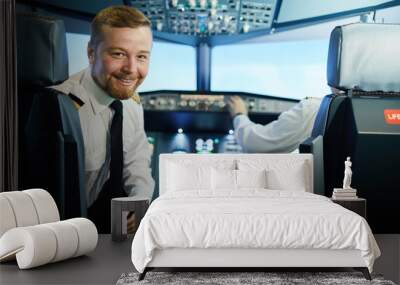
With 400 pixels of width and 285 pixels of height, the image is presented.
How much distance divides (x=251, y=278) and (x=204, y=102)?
2.72m

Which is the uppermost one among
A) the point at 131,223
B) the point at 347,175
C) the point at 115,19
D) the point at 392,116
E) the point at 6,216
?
the point at 115,19

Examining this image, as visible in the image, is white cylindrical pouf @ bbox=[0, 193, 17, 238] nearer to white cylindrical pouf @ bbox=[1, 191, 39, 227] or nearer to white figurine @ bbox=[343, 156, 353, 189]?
white cylindrical pouf @ bbox=[1, 191, 39, 227]

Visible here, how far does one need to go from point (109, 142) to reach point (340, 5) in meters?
2.90

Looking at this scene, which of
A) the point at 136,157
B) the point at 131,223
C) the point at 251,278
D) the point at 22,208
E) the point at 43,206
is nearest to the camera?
the point at 251,278

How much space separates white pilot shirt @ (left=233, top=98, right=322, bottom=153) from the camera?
667cm

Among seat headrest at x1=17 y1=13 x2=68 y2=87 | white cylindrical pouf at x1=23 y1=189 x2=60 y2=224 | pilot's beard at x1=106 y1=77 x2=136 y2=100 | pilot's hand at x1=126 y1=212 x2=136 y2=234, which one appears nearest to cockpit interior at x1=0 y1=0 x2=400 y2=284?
seat headrest at x1=17 y1=13 x2=68 y2=87

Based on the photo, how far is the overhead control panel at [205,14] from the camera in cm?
654

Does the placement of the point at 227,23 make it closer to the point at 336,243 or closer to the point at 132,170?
the point at 132,170

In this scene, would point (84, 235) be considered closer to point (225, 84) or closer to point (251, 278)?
point (251, 278)

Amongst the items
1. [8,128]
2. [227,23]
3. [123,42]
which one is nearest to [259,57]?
[227,23]

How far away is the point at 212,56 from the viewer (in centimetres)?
664

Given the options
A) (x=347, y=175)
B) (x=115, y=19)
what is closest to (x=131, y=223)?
(x=115, y=19)

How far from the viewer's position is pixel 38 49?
648 centimetres

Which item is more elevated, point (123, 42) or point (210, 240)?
point (123, 42)
